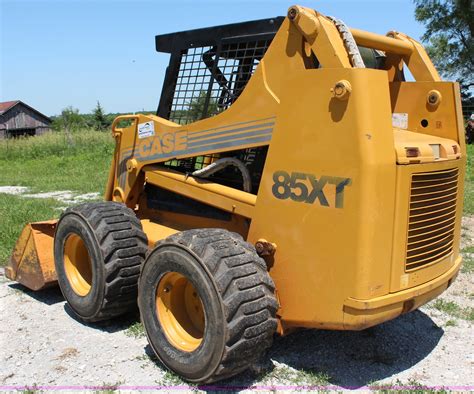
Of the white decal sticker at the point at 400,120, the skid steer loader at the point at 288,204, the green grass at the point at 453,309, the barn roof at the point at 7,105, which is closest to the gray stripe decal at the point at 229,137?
the skid steer loader at the point at 288,204

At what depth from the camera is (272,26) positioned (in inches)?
143

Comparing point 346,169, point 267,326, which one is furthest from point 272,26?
point 267,326

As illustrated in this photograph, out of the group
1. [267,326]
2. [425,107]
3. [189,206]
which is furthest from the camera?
[189,206]

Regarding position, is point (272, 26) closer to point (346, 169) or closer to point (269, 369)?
point (346, 169)

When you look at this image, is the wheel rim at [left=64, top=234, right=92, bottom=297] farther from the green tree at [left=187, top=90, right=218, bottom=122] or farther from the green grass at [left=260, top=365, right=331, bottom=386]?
the green grass at [left=260, top=365, right=331, bottom=386]

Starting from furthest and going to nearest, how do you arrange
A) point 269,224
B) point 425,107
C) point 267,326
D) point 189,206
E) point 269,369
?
point 189,206 → point 425,107 → point 269,369 → point 269,224 → point 267,326

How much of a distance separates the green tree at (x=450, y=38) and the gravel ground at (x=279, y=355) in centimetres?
3035

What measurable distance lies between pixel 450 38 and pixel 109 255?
33182mm

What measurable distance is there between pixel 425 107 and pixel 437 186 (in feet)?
2.65

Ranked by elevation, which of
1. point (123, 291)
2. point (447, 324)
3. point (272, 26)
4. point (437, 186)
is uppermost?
point (272, 26)

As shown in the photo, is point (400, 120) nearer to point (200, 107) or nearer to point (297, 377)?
point (200, 107)

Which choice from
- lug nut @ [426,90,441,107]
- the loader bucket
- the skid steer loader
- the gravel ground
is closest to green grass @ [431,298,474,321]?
the gravel ground

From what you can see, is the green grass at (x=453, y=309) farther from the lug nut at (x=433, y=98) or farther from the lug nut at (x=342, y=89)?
the lug nut at (x=342, y=89)

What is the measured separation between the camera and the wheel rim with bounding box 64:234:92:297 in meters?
4.32
